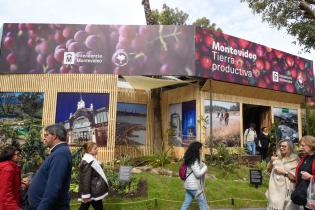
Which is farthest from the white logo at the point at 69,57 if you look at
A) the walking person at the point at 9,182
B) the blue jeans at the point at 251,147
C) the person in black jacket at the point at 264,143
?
the walking person at the point at 9,182

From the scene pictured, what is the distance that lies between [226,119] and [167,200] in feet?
25.7

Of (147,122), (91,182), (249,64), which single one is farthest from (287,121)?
(91,182)

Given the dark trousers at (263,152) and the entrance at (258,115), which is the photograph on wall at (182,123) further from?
the entrance at (258,115)

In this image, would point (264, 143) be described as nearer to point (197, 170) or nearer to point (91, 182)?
point (197, 170)

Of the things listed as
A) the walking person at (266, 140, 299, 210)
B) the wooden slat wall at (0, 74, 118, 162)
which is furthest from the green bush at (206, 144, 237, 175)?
the walking person at (266, 140, 299, 210)

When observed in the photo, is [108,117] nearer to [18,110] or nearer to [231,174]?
[18,110]

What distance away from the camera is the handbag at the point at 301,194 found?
4.80 metres

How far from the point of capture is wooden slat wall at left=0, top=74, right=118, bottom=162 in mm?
15484

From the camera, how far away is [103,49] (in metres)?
15.6

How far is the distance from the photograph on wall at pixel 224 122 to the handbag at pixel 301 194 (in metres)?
10.6

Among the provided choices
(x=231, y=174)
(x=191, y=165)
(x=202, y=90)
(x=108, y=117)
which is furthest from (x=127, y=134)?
(x=191, y=165)

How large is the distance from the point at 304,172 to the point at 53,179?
3139 mm

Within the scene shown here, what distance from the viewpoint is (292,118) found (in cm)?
2014

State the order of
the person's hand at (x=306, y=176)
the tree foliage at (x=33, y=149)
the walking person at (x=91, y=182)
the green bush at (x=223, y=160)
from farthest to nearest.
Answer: the green bush at (x=223, y=160) → the tree foliage at (x=33, y=149) → the walking person at (x=91, y=182) → the person's hand at (x=306, y=176)
